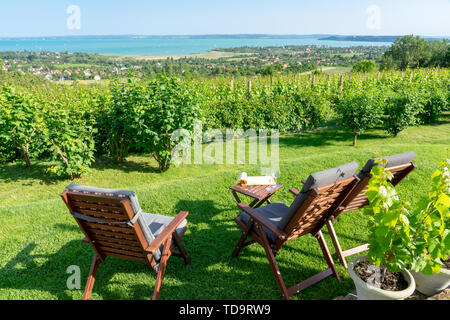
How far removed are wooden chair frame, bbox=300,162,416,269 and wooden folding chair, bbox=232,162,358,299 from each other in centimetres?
23

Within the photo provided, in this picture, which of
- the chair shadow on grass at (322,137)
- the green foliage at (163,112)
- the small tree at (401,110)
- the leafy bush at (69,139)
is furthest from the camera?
the chair shadow on grass at (322,137)

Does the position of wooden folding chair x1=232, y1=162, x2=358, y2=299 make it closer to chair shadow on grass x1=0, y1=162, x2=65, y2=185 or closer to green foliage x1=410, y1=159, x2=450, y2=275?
green foliage x1=410, y1=159, x2=450, y2=275

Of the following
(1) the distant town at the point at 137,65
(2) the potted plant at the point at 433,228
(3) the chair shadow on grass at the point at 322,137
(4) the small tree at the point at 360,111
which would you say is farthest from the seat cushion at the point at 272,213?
(4) the small tree at the point at 360,111

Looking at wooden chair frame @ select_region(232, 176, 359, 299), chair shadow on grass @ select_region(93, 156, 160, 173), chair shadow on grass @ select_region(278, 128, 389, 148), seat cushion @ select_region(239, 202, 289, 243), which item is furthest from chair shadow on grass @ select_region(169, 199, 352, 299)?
chair shadow on grass @ select_region(278, 128, 389, 148)

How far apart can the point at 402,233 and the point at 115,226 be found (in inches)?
81.5

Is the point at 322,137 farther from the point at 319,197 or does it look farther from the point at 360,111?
the point at 319,197

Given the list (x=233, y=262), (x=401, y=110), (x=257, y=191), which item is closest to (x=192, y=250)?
(x=233, y=262)

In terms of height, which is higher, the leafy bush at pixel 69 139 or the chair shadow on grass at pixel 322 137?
the leafy bush at pixel 69 139

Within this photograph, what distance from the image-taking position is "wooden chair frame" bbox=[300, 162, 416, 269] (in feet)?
9.07

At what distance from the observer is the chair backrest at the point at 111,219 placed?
2.14m

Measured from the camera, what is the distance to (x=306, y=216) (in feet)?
8.34

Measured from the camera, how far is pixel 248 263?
10.5 feet

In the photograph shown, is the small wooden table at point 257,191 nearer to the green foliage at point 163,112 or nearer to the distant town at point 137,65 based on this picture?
the green foliage at point 163,112

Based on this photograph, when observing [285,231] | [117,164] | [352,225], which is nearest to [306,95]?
[117,164]
